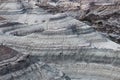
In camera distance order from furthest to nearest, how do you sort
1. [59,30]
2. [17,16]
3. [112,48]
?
[17,16]
[59,30]
[112,48]

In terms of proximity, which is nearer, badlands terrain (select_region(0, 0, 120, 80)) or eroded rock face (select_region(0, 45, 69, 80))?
eroded rock face (select_region(0, 45, 69, 80))

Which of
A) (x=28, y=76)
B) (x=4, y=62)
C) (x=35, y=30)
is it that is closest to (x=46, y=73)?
(x=28, y=76)

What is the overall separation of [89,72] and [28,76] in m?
3.18

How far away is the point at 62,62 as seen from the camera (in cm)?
1286

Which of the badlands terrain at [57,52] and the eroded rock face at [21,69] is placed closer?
the eroded rock face at [21,69]

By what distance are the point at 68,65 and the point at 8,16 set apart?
9312 millimetres

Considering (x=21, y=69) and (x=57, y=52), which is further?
(x=57, y=52)

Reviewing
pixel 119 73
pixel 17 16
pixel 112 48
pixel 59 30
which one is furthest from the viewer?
pixel 17 16

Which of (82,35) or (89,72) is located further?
(82,35)

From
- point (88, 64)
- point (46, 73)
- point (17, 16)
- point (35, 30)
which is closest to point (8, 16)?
point (17, 16)

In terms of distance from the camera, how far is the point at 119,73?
1201 centimetres

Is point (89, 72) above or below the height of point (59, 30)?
below

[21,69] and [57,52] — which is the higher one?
[21,69]

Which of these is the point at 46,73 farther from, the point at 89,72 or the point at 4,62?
the point at 89,72
